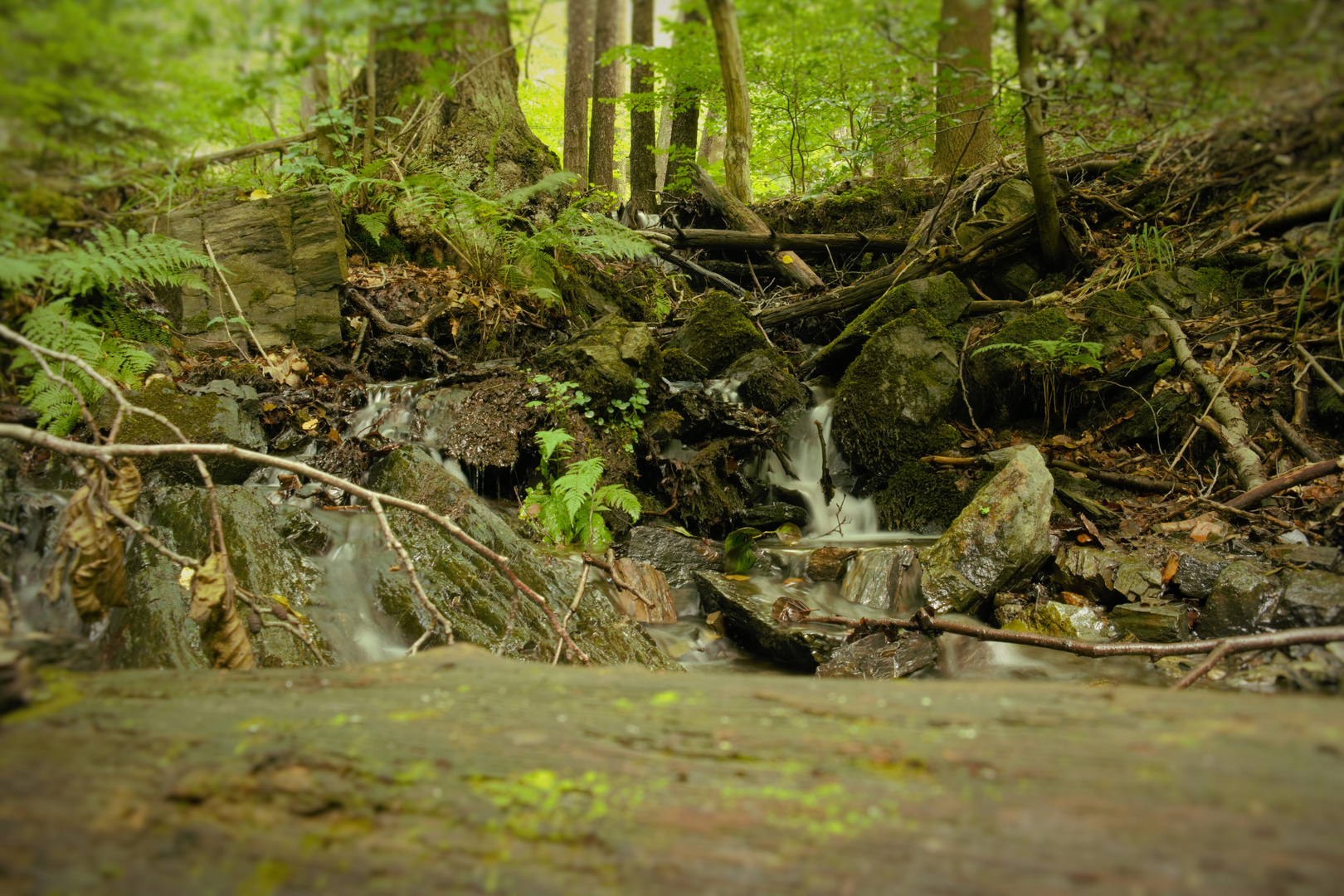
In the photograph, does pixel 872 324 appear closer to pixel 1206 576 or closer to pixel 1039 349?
pixel 1039 349

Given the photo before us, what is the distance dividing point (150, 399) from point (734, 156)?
5.67m

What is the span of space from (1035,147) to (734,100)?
238 centimetres

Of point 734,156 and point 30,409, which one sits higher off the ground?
point 734,156

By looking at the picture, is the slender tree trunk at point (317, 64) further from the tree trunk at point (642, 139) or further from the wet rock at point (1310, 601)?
the tree trunk at point (642, 139)

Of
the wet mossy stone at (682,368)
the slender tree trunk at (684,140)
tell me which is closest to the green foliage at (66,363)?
the wet mossy stone at (682,368)

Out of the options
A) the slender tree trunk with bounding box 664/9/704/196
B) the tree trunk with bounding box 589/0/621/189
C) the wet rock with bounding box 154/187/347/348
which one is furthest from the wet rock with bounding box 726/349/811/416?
the tree trunk with bounding box 589/0/621/189

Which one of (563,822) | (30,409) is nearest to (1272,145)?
(563,822)

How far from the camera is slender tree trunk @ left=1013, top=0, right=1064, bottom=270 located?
1834mm

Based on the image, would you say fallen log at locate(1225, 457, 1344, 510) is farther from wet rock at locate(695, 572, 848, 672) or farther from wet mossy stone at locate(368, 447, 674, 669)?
wet mossy stone at locate(368, 447, 674, 669)

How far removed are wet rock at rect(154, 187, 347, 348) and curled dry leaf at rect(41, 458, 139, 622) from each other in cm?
437

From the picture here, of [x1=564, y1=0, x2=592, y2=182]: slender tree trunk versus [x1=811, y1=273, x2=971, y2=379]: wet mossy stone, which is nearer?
[x1=811, y1=273, x2=971, y2=379]: wet mossy stone

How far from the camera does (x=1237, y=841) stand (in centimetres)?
80

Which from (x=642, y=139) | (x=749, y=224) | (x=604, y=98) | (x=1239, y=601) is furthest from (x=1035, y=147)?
(x=604, y=98)

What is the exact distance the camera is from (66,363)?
11.0 ft
